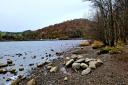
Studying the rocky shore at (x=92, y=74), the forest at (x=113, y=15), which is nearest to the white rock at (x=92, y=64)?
the rocky shore at (x=92, y=74)

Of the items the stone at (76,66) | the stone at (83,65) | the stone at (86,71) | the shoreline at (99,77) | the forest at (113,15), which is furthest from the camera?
the forest at (113,15)

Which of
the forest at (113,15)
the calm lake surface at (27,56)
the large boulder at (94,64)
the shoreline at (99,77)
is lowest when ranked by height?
the calm lake surface at (27,56)

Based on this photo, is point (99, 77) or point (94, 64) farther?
point (94, 64)

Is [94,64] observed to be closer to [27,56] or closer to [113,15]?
[113,15]

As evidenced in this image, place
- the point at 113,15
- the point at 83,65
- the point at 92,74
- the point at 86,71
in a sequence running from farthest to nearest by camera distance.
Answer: the point at 113,15 → the point at 83,65 → the point at 86,71 → the point at 92,74

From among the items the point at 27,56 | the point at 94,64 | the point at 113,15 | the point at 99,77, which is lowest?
the point at 27,56

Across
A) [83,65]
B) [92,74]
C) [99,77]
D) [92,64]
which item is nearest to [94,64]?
[92,64]

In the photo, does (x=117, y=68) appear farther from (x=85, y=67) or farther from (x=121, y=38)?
(x=121, y=38)

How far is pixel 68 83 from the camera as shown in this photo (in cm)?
1889

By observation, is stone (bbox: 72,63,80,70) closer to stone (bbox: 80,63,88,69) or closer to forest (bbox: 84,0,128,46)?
stone (bbox: 80,63,88,69)

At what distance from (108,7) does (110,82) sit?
2521 cm

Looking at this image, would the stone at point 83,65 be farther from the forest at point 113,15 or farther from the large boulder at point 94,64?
the forest at point 113,15

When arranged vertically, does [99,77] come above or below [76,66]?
below

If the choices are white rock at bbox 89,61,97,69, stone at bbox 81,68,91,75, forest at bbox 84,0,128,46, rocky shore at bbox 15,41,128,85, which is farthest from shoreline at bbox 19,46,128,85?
forest at bbox 84,0,128,46
